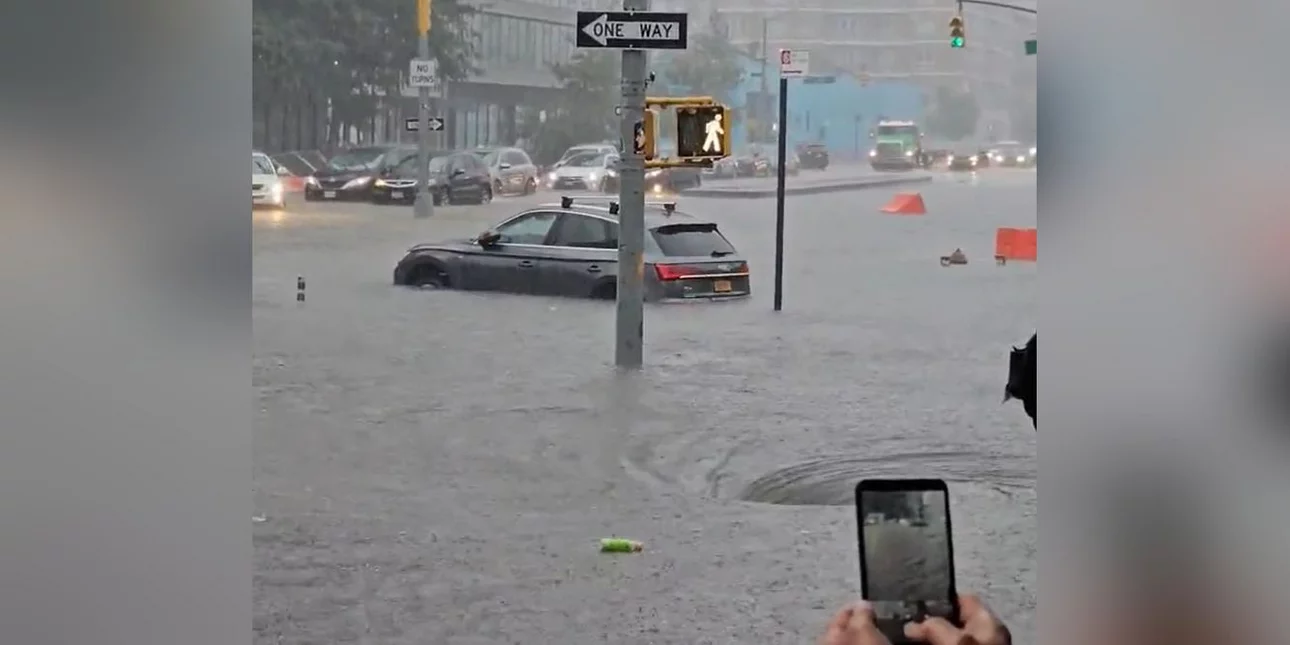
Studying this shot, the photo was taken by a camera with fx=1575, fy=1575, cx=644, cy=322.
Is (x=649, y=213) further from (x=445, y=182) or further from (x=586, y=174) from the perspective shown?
(x=445, y=182)

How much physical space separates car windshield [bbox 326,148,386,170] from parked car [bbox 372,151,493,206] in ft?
0.61

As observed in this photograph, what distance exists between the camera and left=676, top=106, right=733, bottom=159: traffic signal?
498 centimetres

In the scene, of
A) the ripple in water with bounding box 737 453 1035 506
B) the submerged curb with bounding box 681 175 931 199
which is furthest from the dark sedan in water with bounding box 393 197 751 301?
the ripple in water with bounding box 737 453 1035 506

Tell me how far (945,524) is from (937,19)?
24.7 ft

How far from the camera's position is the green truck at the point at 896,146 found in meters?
8.68

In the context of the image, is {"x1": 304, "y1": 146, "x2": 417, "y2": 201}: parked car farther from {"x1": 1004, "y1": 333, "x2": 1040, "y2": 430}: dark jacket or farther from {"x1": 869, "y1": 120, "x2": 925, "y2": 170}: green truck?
{"x1": 1004, "y1": 333, "x2": 1040, "y2": 430}: dark jacket

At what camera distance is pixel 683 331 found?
23.2ft

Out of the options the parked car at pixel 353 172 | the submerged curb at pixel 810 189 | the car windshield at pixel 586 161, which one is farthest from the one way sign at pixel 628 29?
the submerged curb at pixel 810 189

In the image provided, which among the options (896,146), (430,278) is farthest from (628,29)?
(896,146)

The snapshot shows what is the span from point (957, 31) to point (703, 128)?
2647 mm
